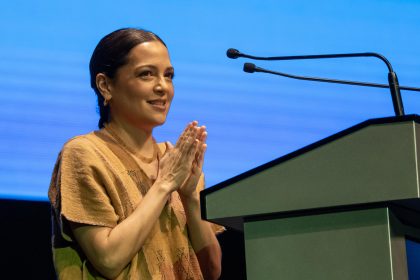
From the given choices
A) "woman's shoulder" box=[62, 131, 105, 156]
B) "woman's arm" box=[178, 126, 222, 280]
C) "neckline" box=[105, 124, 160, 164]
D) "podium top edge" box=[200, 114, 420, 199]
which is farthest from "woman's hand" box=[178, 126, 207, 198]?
"podium top edge" box=[200, 114, 420, 199]

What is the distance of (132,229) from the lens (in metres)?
1.78

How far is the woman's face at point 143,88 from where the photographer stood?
200 cm

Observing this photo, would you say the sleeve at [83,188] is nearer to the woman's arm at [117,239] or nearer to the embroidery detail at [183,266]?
the woman's arm at [117,239]

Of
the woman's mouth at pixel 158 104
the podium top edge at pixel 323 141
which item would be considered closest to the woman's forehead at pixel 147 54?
the woman's mouth at pixel 158 104

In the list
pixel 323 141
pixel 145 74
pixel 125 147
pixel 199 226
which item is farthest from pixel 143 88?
pixel 323 141

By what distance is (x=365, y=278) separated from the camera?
1324 millimetres

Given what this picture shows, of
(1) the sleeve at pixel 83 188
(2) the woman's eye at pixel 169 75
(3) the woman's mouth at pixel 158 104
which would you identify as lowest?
(1) the sleeve at pixel 83 188

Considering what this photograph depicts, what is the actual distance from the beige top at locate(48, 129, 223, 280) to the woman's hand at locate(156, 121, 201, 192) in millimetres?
92

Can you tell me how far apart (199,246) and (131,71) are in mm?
494

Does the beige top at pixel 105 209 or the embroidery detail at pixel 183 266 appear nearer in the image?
the beige top at pixel 105 209

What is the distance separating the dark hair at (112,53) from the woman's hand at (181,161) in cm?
30

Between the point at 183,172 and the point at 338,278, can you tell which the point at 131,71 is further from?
the point at 338,278

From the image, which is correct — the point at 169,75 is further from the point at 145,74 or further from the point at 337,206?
the point at 337,206

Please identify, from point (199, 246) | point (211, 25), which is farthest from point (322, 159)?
point (211, 25)
